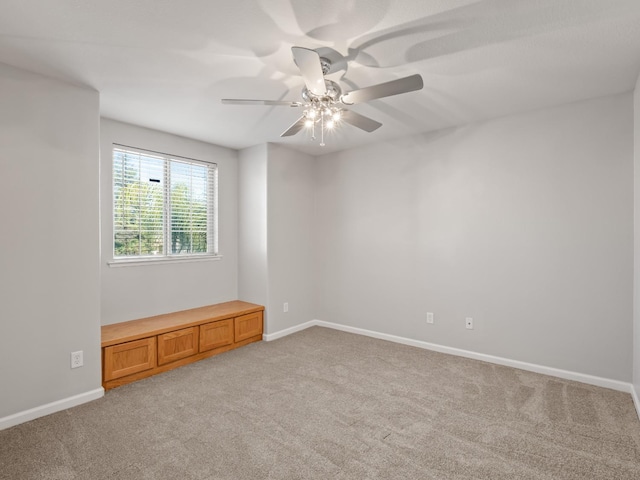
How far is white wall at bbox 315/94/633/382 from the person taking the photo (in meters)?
2.89

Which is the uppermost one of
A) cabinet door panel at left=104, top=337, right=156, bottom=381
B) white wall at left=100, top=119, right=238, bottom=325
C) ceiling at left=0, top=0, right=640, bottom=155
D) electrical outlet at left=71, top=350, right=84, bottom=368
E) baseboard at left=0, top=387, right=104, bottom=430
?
ceiling at left=0, top=0, right=640, bottom=155

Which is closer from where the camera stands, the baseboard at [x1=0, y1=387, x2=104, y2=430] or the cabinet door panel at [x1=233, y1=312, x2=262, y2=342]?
the baseboard at [x1=0, y1=387, x2=104, y2=430]

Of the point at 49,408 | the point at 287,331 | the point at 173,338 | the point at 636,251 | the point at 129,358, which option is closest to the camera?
the point at 49,408

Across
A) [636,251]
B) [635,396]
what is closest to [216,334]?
[635,396]

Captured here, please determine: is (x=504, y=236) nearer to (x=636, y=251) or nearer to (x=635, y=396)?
(x=636, y=251)

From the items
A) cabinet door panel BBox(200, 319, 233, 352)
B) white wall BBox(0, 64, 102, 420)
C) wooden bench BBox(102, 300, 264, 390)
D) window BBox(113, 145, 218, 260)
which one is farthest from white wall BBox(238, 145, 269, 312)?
white wall BBox(0, 64, 102, 420)

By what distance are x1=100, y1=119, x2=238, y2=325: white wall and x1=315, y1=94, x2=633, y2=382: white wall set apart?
1.48 meters

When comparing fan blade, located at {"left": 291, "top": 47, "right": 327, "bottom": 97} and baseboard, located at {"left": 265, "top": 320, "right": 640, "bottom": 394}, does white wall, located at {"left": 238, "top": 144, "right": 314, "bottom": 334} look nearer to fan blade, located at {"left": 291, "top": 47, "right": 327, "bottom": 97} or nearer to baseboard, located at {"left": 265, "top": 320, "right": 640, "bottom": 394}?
baseboard, located at {"left": 265, "top": 320, "right": 640, "bottom": 394}

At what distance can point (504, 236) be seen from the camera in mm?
3402

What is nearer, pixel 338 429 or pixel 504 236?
pixel 338 429

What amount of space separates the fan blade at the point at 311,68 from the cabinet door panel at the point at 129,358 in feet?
8.67

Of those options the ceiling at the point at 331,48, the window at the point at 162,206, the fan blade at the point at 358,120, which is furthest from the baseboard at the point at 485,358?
the fan blade at the point at 358,120

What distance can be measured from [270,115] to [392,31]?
5.14 ft

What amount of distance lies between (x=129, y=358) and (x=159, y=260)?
1.16 m
